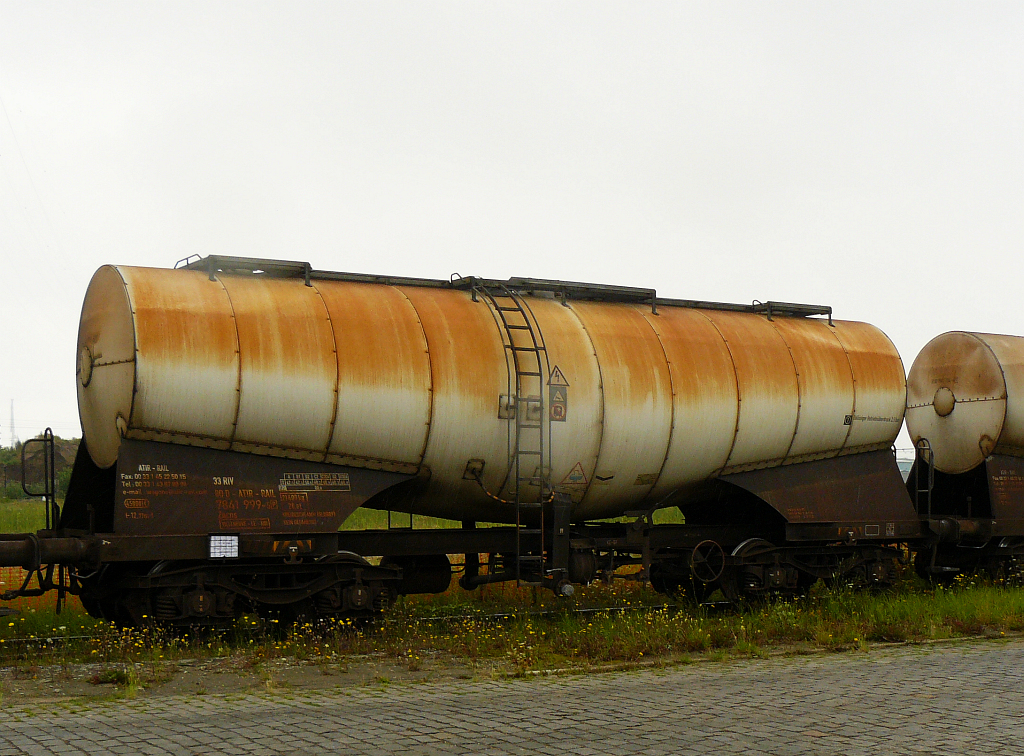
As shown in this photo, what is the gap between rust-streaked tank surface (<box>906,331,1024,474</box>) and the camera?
52.0ft

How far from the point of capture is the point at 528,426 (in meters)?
11.9

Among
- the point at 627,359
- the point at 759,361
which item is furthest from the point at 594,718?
the point at 759,361

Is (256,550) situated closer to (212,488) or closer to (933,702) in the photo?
(212,488)

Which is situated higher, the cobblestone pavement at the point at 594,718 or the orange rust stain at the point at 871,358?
the orange rust stain at the point at 871,358

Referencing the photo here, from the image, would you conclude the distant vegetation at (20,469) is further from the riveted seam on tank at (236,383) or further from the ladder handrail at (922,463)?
the ladder handrail at (922,463)

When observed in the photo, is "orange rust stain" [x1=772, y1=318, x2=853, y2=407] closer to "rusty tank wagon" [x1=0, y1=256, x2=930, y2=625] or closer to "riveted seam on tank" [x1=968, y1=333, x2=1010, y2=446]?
"rusty tank wagon" [x1=0, y1=256, x2=930, y2=625]

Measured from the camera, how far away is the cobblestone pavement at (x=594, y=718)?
6555 mm

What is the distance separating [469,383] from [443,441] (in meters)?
0.71

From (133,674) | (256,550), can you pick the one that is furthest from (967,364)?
(133,674)

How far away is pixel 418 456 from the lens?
1147cm

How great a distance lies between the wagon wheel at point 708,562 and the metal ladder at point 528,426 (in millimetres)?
2246

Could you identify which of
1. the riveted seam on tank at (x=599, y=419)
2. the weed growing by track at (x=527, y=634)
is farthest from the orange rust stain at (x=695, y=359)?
the weed growing by track at (x=527, y=634)

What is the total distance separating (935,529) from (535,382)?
6.82 m

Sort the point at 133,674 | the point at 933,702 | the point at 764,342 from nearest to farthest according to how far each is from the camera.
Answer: the point at 933,702 < the point at 133,674 < the point at 764,342
